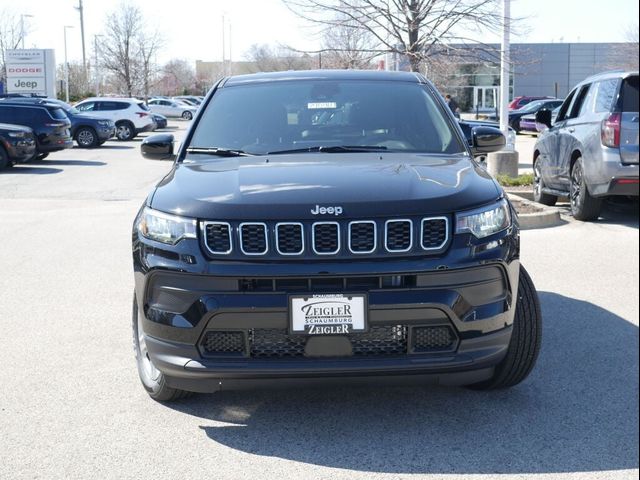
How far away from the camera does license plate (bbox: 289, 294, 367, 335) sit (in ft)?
11.8

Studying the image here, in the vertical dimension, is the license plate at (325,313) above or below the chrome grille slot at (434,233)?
below

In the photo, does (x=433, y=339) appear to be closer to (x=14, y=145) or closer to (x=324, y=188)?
(x=324, y=188)

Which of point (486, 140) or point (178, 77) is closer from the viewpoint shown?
point (486, 140)

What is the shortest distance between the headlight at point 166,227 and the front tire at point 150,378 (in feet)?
1.77

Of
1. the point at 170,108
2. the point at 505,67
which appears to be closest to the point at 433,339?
the point at 505,67

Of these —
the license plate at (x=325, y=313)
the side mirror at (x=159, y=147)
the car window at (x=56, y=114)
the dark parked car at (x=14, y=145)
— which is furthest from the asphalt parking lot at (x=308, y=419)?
the car window at (x=56, y=114)

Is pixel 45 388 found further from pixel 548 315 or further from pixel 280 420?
pixel 548 315

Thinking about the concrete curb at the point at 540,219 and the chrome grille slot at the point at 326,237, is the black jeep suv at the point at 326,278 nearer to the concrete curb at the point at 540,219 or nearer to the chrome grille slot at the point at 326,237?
the chrome grille slot at the point at 326,237

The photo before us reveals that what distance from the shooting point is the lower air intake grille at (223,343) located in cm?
368

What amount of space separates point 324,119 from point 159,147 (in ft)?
4.02

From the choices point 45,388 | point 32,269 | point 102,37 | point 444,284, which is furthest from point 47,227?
point 102,37

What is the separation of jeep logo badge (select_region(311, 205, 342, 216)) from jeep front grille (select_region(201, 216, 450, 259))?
40mm

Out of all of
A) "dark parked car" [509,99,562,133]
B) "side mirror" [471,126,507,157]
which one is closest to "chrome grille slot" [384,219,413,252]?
"side mirror" [471,126,507,157]

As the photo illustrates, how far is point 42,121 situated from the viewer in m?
23.5
